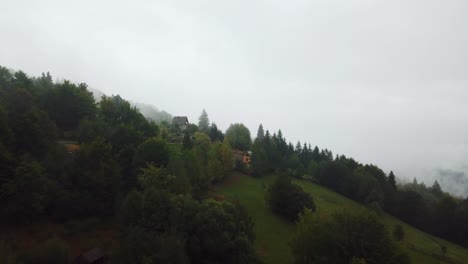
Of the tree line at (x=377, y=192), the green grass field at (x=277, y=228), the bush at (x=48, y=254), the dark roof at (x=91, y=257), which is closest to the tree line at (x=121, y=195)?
the bush at (x=48, y=254)

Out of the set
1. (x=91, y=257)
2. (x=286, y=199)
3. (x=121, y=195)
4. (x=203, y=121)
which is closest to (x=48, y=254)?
(x=91, y=257)

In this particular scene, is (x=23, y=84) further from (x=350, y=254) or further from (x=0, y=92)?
(x=350, y=254)

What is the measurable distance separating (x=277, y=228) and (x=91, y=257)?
27.0 m

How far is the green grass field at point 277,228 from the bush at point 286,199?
4.87 feet

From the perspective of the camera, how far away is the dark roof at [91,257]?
2768 cm

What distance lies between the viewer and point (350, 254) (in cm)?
3078

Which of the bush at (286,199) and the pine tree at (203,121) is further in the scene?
the pine tree at (203,121)

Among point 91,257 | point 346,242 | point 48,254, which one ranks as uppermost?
point 346,242

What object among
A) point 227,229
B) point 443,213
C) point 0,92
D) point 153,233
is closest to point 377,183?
point 443,213

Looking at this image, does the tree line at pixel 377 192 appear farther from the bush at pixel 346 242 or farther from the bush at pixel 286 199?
the bush at pixel 346 242

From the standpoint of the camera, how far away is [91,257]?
28.1 m

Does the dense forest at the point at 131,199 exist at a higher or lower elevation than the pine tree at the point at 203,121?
lower

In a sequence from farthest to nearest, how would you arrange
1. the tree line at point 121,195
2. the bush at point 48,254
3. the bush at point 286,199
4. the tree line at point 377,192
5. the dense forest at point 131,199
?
the tree line at point 377,192
the bush at point 286,199
the dense forest at point 131,199
the tree line at point 121,195
the bush at point 48,254

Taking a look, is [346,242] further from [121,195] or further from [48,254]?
[48,254]
